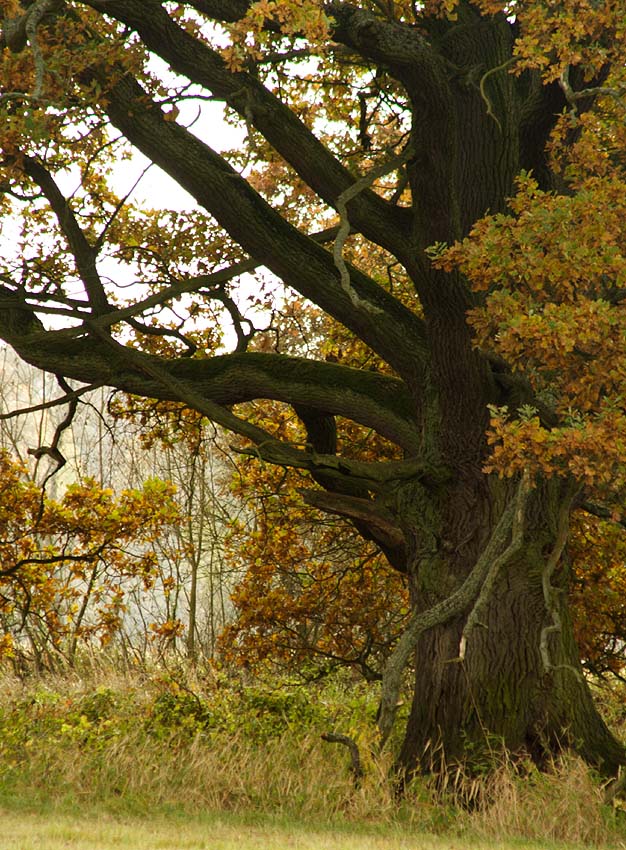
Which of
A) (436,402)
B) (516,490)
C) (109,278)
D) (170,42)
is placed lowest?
(516,490)

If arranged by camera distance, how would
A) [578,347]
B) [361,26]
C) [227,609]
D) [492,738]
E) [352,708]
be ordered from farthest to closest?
[227,609] < [352,708] < [492,738] < [361,26] < [578,347]

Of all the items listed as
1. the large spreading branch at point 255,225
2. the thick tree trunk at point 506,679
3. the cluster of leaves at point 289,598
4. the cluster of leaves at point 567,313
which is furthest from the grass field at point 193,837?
the cluster of leaves at point 289,598

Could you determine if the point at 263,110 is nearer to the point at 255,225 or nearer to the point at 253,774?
the point at 255,225

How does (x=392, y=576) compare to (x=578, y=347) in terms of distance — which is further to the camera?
(x=392, y=576)

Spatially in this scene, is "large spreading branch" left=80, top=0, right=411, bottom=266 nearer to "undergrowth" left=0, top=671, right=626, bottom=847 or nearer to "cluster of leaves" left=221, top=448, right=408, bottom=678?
"cluster of leaves" left=221, top=448, right=408, bottom=678

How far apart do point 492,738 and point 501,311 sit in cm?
389

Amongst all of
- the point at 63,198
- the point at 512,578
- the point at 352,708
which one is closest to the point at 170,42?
the point at 63,198

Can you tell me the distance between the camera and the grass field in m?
6.32

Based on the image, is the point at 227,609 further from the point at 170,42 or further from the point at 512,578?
the point at 170,42

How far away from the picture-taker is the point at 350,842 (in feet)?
21.5

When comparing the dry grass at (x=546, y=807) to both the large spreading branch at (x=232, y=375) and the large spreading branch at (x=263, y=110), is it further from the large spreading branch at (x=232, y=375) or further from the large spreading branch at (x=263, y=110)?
the large spreading branch at (x=263, y=110)

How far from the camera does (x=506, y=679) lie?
27.4 feet

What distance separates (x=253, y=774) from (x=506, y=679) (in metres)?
2.35

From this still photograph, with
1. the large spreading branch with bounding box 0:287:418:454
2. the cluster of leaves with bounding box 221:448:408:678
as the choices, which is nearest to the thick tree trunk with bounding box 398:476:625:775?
the large spreading branch with bounding box 0:287:418:454
